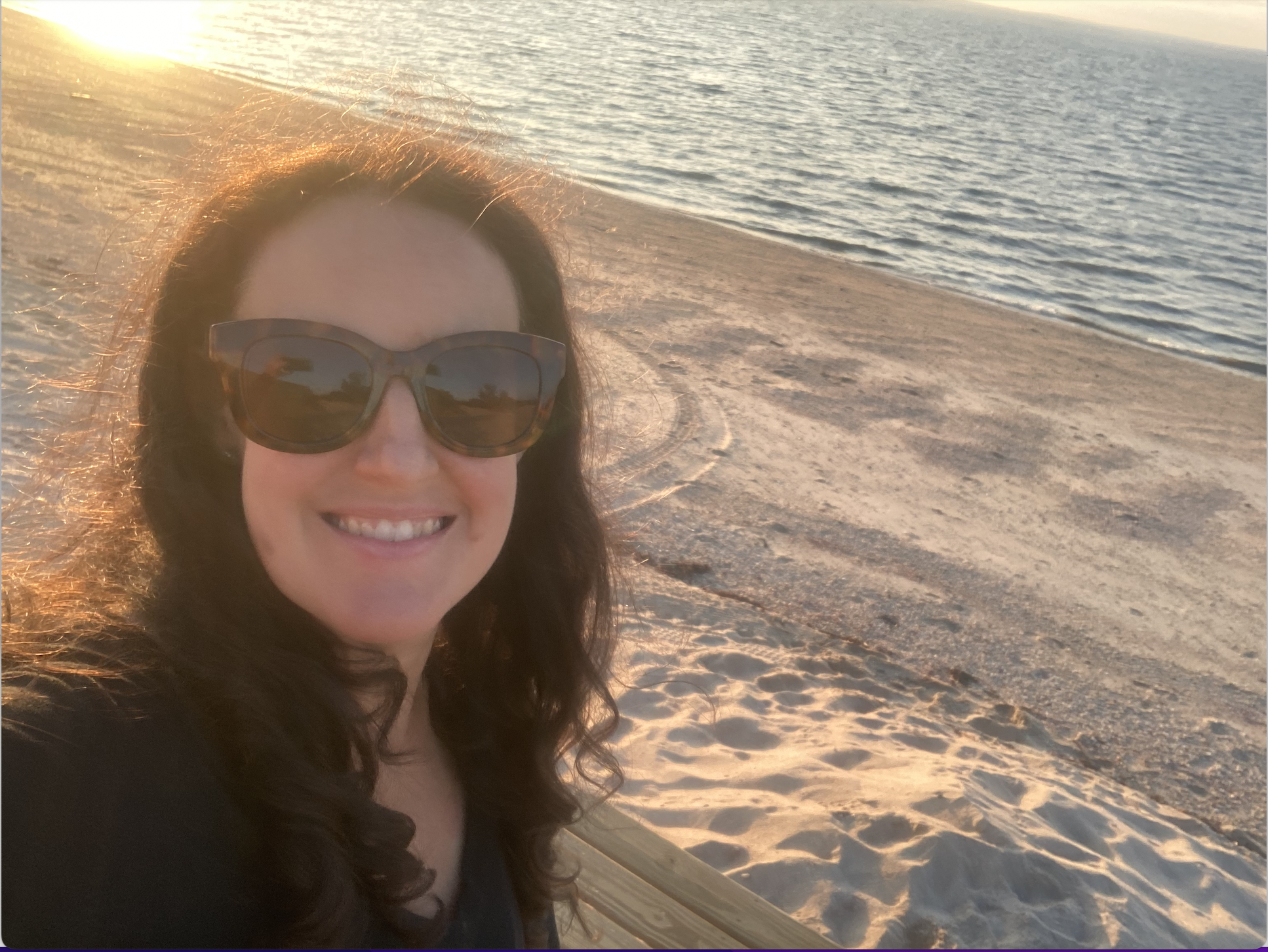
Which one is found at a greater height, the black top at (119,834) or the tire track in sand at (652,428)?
the black top at (119,834)

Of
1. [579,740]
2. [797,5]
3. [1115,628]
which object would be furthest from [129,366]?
[797,5]

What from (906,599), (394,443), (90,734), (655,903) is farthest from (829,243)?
(90,734)

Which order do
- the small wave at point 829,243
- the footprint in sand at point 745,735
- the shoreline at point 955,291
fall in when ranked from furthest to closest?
the small wave at point 829,243, the shoreline at point 955,291, the footprint in sand at point 745,735

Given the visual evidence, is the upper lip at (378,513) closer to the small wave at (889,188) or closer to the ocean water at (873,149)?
the ocean water at (873,149)

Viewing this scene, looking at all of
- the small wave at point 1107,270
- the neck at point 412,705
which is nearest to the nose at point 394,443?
the neck at point 412,705

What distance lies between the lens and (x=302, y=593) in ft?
4.68

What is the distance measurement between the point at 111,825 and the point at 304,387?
59cm

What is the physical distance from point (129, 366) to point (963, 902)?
2764mm

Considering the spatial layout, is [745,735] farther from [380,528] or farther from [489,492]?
[380,528]

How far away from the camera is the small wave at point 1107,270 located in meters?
19.8

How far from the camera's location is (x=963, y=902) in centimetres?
315

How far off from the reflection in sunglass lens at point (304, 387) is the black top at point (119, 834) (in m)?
0.40

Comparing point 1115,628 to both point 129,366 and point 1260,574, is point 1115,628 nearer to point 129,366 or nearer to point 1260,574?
point 1260,574

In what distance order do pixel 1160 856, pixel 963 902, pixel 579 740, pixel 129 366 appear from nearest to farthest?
1. pixel 129 366
2. pixel 579 740
3. pixel 963 902
4. pixel 1160 856
